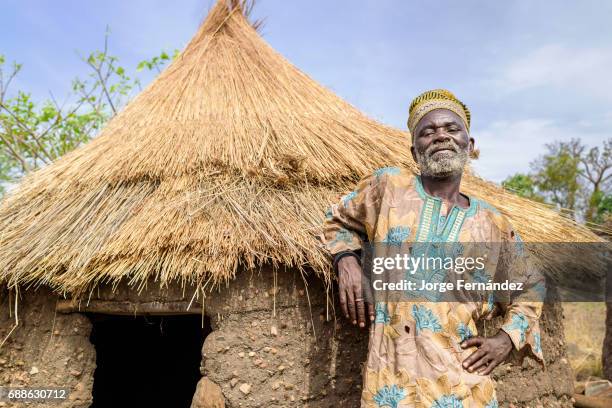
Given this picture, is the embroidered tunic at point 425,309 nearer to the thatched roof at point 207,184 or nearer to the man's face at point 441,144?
the man's face at point 441,144

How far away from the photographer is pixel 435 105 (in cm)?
245

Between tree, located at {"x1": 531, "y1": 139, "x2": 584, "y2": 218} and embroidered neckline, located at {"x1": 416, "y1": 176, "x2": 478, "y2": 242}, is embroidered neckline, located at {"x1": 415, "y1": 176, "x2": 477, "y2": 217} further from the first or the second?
tree, located at {"x1": 531, "y1": 139, "x2": 584, "y2": 218}

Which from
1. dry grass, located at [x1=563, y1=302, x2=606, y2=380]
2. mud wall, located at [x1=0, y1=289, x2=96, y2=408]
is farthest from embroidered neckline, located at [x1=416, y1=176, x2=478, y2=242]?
dry grass, located at [x1=563, y1=302, x2=606, y2=380]

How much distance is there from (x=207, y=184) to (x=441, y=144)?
1449 millimetres

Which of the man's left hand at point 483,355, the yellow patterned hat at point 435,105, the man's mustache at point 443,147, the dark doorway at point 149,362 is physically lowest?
the dark doorway at point 149,362

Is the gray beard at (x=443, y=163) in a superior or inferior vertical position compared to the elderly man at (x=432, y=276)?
superior

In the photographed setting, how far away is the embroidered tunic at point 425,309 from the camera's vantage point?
208cm

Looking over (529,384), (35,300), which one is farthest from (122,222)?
(529,384)

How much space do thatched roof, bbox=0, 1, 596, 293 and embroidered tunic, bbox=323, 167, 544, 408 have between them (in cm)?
48

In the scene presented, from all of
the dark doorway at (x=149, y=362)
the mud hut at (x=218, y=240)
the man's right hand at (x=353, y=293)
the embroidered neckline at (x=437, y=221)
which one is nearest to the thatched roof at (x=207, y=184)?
the mud hut at (x=218, y=240)

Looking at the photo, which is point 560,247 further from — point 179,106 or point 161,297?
point 179,106

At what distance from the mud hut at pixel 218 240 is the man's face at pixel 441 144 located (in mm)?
736

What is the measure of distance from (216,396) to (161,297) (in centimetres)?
59

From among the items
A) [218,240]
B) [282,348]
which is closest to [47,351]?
[218,240]
